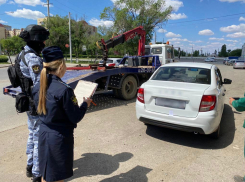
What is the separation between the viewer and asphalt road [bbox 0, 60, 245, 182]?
9.71 ft

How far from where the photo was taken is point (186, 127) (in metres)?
3.66

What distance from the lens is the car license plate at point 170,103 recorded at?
3707 millimetres

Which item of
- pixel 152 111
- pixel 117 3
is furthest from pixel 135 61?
pixel 117 3

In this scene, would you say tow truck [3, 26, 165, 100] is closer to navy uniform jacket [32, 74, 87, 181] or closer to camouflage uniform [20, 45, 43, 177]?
camouflage uniform [20, 45, 43, 177]

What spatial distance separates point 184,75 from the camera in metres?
4.63

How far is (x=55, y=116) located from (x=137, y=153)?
2.19 metres

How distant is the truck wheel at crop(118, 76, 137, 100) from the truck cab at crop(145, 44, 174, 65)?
10.3ft

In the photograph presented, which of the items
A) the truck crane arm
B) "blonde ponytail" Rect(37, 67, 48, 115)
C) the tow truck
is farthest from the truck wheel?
"blonde ponytail" Rect(37, 67, 48, 115)

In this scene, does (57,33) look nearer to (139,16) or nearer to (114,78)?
(139,16)

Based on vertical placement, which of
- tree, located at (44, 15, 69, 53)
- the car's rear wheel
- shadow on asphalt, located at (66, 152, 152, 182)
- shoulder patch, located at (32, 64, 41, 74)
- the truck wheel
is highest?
tree, located at (44, 15, 69, 53)

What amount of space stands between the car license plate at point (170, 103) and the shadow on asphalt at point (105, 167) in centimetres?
116

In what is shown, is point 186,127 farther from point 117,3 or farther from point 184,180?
point 117,3

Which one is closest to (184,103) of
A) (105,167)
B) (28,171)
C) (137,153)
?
(137,153)

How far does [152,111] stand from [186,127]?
728 mm
